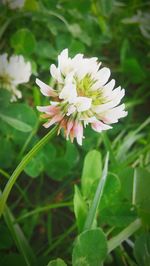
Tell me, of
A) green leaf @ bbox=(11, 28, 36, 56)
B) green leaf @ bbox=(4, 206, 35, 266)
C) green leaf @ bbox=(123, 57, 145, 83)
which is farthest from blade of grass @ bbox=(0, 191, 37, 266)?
green leaf @ bbox=(123, 57, 145, 83)

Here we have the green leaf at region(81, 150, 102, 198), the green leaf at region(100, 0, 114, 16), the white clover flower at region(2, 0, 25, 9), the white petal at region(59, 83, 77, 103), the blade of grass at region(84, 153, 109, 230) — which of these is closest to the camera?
the white petal at region(59, 83, 77, 103)

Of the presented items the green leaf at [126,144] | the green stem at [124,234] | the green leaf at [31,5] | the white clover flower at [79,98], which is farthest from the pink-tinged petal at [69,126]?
the green leaf at [31,5]

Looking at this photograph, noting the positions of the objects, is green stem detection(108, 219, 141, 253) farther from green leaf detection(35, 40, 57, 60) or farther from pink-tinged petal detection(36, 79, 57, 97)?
green leaf detection(35, 40, 57, 60)

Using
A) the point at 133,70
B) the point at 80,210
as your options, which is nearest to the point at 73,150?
the point at 80,210

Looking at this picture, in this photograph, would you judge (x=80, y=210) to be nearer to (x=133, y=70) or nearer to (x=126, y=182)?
(x=126, y=182)

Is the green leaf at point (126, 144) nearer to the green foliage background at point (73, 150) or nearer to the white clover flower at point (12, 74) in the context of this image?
the green foliage background at point (73, 150)

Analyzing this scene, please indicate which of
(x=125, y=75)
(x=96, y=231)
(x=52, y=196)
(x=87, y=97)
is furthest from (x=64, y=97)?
(x=125, y=75)

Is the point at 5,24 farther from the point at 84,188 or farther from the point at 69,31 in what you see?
the point at 84,188
